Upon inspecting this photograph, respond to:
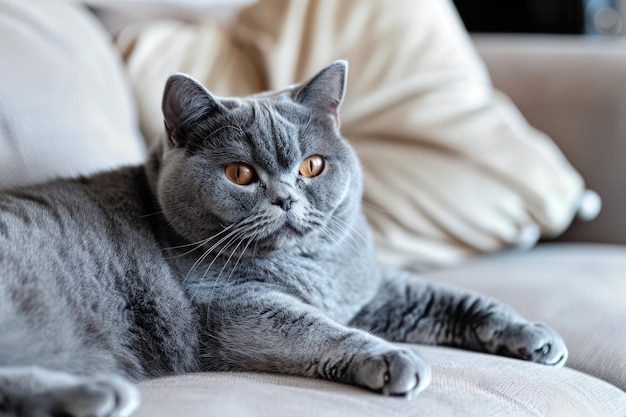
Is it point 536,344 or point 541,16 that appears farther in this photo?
point 541,16

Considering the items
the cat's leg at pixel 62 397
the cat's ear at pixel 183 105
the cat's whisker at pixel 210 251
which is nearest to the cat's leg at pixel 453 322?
the cat's whisker at pixel 210 251

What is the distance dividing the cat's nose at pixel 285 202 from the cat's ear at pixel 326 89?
0.21 metres

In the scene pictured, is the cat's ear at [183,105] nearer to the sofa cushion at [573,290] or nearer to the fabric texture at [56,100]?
the fabric texture at [56,100]

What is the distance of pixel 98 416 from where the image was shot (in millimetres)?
787

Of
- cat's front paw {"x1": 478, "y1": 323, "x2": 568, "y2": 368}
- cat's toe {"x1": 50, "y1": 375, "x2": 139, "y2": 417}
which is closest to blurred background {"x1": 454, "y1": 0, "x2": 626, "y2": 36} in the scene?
cat's front paw {"x1": 478, "y1": 323, "x2": 568, "y2": 368}

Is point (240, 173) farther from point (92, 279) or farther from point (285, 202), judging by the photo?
point (92, 279)

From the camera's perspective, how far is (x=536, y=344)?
1.16 m

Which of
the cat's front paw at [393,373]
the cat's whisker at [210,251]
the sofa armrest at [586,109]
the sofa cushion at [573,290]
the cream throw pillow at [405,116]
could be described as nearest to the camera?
the cat's front paw at [393,373]

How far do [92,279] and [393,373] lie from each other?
18.3 inches

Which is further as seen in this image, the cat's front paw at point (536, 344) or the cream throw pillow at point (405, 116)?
the cream throw pillow at point (405, 116)

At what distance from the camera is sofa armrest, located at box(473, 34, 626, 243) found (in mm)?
1807

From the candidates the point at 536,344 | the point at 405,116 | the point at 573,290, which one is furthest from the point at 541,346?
the point at 405,116

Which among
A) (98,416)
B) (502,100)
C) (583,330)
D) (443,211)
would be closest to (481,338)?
(583,330)

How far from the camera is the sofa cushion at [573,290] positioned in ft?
3.90
